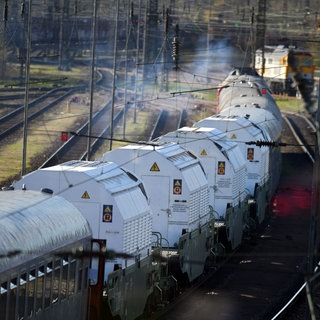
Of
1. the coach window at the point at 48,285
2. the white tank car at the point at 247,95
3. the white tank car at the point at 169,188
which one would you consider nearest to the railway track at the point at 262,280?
the white tank car at the point at 169,188

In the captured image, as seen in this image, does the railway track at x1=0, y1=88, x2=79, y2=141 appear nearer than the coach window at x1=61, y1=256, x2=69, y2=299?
No

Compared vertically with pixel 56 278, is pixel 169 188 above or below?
below

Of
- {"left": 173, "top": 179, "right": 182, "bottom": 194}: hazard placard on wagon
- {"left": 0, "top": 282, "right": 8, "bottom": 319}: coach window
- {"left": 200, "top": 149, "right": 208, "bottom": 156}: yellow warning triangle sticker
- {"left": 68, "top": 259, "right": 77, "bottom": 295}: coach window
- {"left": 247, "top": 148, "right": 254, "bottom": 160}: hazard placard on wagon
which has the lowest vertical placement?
{"left": 247, "top": 148, "right": 254, "bottom": 160}: hazard placard on wagon

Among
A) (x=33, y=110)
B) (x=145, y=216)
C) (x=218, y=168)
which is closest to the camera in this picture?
(x=145, y=216)

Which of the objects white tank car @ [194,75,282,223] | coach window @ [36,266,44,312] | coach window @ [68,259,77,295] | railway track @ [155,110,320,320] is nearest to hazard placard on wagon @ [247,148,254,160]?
white tank car @ [194,75,282,223]

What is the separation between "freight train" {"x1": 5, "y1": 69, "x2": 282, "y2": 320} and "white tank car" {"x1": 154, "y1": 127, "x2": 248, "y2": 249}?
0.03m

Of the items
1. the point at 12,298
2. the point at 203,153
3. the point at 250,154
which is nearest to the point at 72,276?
the point at 12,298

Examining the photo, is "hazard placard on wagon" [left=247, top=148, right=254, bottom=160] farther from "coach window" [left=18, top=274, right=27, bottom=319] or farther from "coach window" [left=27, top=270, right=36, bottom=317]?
"coach window" [left=18, top=274, right=27, bottom=319]

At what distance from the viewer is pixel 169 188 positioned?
97.8 feet

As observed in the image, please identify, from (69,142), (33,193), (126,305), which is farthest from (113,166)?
(69,142)

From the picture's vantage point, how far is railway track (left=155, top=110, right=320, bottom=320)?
29.2 m

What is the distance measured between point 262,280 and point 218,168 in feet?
12.4

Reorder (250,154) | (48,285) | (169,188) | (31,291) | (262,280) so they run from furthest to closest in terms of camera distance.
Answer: (250,154) < (262,280) < (169,188) < (48,285) < (31,291)

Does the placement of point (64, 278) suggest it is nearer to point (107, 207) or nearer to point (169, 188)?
point (107, 207)
